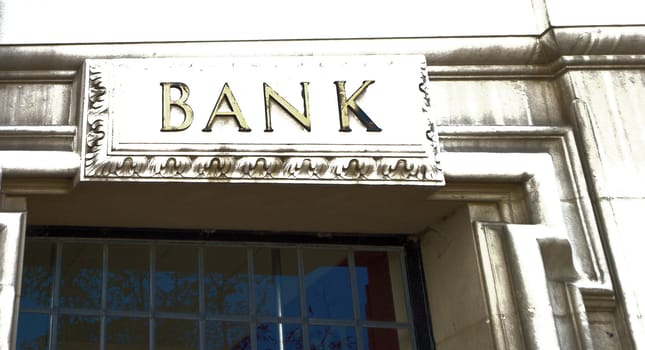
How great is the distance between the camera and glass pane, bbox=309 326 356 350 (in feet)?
22.6

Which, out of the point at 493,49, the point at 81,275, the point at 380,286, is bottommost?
the point at 380,286

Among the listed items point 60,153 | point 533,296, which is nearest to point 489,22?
point 533,296

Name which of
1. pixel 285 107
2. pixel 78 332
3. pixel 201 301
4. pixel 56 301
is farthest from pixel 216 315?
pixel 285 107

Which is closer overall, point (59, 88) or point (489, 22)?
point (59, 88)

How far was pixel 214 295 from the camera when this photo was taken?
22.6ft

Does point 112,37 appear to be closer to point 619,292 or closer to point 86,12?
point 86,12

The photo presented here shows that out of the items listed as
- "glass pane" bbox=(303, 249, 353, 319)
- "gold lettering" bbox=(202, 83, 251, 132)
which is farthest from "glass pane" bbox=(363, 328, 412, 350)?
"gold lettering" bbox=(202, 83, 251, 132)

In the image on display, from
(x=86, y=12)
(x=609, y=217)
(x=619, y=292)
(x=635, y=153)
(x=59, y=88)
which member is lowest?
(x=619, y=292)

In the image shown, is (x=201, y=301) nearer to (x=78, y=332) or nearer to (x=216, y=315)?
(x=216, y=315)

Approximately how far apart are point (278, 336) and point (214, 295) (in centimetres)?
49

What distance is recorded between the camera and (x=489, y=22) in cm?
710

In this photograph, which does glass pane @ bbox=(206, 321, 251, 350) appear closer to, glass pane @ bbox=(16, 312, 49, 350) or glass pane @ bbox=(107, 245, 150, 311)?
glass pane @ bbox=(107, 245, 150, 311)

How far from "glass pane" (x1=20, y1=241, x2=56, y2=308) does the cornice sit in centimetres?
149

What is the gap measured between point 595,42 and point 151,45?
2.90 metres
